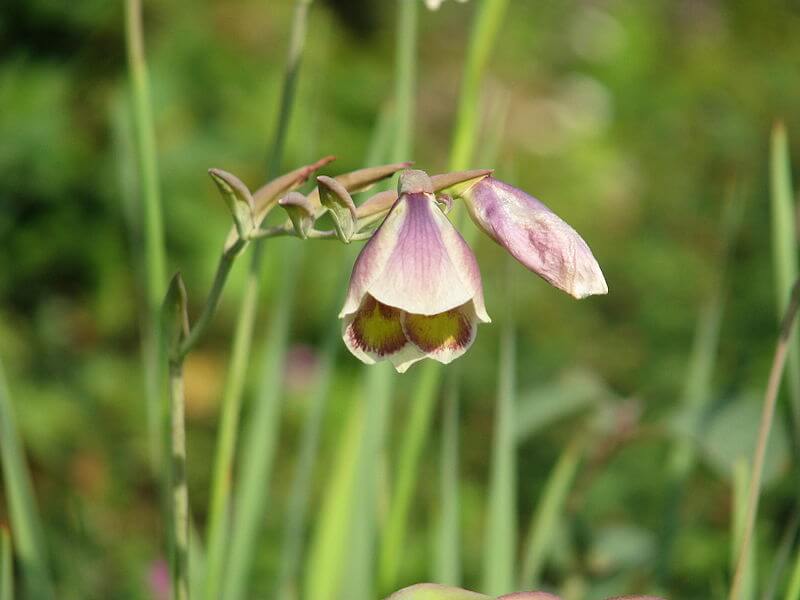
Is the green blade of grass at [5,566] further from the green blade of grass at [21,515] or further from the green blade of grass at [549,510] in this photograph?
the green blade of grass at [549,510]

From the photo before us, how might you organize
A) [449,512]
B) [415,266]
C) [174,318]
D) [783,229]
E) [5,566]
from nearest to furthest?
1. [415,266]
2. [174,318]
3. [5,566]
4. [783,229]
5. [449,512]

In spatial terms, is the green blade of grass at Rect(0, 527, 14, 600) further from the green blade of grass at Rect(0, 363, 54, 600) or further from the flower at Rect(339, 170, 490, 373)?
the flower at Rect(339, 170, 490, 373)

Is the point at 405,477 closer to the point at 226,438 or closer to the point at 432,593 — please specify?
the point at 226,438

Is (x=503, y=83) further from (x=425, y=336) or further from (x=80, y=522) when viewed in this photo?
(x=425, y=336)

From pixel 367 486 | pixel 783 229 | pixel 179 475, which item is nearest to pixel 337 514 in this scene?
pixel 367 486

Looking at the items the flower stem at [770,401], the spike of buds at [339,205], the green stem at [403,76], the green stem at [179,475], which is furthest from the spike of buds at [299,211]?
the green stem at [403,76]

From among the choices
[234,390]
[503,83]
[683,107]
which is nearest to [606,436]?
[234,390]
